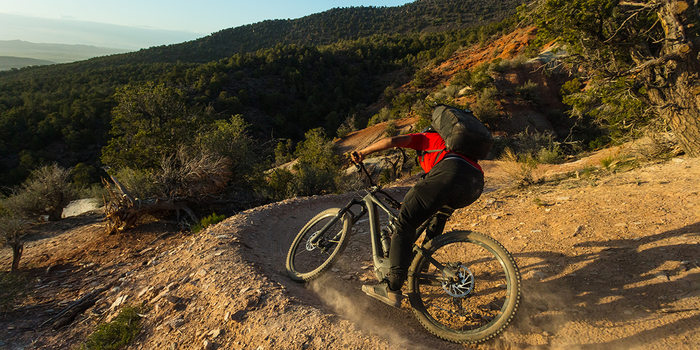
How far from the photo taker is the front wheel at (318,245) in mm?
3535

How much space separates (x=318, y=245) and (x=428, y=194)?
5.51 ft

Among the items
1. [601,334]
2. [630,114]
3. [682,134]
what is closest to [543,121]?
[630,114]

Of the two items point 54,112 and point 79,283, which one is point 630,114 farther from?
point 54,112

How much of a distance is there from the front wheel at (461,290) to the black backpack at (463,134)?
69 cm

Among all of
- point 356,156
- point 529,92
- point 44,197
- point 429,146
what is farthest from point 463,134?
point 529,92

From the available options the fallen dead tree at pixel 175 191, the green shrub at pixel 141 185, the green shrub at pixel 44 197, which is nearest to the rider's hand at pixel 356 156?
the fallen dead tree at pixel 175 191

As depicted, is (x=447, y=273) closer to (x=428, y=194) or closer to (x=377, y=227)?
(x=428, y=194)

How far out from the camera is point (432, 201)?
2.56m

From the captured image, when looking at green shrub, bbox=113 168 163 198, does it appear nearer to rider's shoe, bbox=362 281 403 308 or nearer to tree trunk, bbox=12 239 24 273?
tree trunk, bbox=12 239 24 273

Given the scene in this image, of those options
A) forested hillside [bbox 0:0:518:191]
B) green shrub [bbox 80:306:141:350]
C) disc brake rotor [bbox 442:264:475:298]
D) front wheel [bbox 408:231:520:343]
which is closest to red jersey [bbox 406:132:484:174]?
front wheel [bbox 408:231:520:343]

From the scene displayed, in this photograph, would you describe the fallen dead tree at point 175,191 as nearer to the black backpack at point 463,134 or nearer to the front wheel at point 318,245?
the front wheel at point 318,245

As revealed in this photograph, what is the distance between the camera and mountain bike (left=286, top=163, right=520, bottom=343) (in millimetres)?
2436

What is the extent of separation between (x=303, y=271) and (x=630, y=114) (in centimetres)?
973

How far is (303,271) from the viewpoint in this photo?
418 cm
